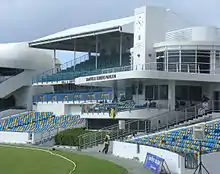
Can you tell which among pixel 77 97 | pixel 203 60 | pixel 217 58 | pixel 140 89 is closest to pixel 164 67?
pixel 203 60

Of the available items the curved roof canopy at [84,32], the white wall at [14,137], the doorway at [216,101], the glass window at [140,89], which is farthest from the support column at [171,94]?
the white wall at [14,137]

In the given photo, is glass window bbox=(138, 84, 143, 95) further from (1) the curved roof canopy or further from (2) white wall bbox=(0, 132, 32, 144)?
(2) white wall bbox=(0, 132, 32, 144)

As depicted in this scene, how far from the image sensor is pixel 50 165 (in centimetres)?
2514

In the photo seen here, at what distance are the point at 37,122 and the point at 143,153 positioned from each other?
87.9 ft

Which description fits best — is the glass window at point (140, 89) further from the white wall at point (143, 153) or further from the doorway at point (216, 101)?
the white wall at point (143, 153)

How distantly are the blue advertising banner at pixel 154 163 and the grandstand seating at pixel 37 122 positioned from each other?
21.0 m

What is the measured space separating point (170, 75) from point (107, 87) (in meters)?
14.5

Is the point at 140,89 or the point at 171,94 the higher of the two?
the point at 140,89

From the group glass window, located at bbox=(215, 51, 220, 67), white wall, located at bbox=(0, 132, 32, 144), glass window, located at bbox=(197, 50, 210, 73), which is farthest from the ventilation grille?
white wall, located at bbox=(0, 132, 32, 144)

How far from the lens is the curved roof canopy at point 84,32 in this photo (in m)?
43.4

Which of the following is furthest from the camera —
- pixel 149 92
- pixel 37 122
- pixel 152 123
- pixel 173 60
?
pixel 37 122

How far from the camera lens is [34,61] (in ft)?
222

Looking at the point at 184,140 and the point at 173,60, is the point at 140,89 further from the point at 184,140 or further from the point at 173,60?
the point at 184,140

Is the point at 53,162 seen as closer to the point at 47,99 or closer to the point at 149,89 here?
the point at 149,89
